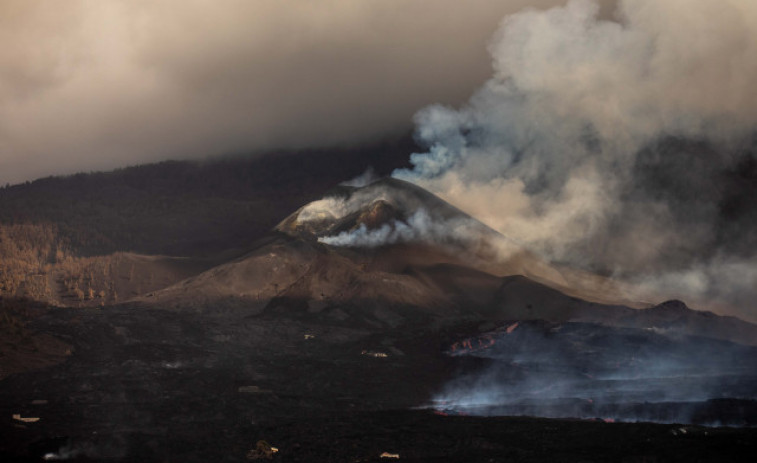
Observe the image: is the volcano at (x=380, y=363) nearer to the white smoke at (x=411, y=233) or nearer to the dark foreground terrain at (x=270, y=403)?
the dark foreground terrain at (x=270, y=403)

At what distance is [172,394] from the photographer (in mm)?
51781

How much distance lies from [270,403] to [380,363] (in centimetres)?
1850

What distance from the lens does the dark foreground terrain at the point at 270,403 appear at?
3538 centimetres

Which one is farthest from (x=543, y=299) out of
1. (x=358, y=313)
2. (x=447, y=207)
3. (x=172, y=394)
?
(x=172, y=394)

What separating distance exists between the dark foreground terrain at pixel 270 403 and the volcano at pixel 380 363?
22 centimetres

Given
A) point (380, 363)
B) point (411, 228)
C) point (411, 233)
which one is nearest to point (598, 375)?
point (380, 363)

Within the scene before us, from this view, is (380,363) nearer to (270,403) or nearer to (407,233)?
(270,403)

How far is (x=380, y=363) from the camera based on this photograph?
66.9 m

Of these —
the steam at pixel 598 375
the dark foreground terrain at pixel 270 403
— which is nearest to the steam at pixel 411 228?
the dark foreground terrain at pixel 270 403

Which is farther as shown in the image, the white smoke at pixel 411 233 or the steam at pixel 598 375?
the white smoke at pixel 411 233

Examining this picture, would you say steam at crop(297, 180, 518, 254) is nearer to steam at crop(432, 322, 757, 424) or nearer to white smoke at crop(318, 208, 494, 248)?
white smoke at crop(318, 208, 494, 248)

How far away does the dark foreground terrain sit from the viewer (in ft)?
116

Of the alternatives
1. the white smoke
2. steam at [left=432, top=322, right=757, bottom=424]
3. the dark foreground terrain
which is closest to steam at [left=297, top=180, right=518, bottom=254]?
the white smoke

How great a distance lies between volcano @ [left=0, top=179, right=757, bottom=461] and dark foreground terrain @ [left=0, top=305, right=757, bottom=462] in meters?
0.22
